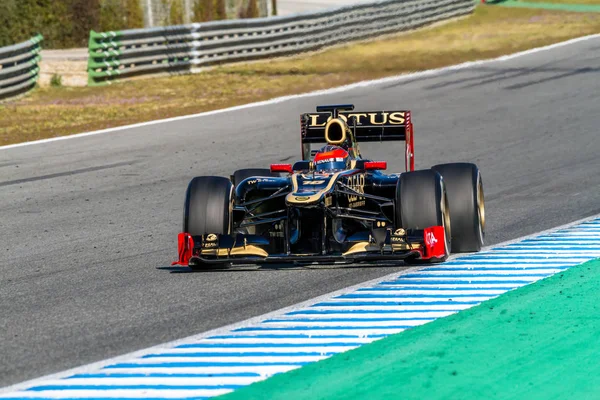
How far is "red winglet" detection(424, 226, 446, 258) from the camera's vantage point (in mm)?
8773

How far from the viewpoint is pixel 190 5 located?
3838cm

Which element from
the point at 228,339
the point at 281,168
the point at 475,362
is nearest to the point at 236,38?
the point at 281,168

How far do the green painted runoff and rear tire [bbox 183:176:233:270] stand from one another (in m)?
2.80

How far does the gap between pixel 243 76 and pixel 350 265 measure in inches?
663

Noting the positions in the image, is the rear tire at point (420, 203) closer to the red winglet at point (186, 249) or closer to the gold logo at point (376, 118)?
the gold logo at point (376, 118)

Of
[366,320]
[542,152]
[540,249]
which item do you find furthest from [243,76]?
[366,320]

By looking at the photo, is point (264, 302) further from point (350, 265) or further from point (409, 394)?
point (409, 394)

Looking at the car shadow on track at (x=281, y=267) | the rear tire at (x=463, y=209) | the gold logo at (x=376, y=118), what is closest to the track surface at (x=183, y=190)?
the car shadow on track at (x=281, y=267)

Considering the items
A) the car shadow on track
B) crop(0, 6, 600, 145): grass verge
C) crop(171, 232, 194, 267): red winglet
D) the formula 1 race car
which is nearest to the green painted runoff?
the formula 1 race car

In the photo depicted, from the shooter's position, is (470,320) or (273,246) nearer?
(470,320)

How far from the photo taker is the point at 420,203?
8969 mm

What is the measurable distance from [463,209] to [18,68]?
Answer: 15.6 metres

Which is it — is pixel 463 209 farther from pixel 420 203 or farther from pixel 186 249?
pixel 186 249

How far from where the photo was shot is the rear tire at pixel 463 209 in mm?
9547
